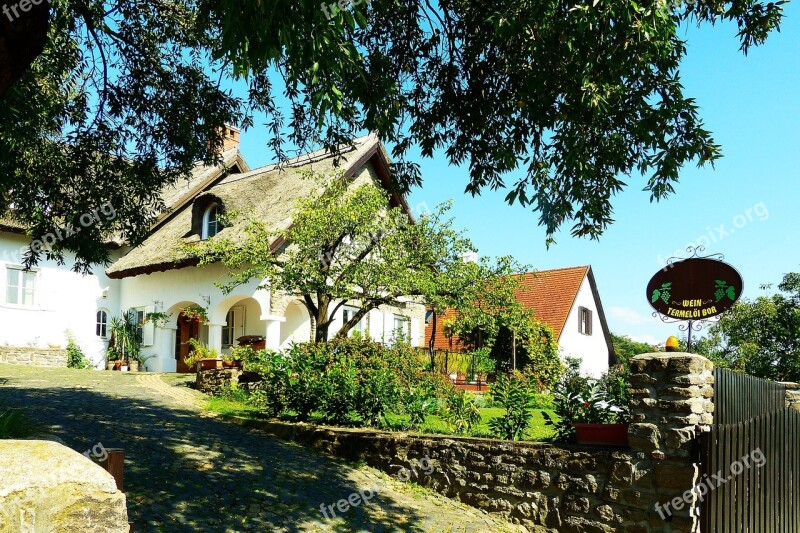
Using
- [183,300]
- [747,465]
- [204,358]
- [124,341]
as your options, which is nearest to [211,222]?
[183,300]

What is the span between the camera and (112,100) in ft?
31.8

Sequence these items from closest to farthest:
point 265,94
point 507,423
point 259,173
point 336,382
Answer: point 507,423 < point 265,94 < point 336,382 < point 259,173

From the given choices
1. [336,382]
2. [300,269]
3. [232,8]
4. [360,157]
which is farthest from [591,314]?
[232,8]

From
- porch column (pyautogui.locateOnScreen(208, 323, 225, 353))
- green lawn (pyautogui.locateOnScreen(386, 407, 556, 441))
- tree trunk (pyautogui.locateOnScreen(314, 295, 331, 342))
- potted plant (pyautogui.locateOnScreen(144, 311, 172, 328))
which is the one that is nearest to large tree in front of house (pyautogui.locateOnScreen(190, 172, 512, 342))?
tree trunk (pyautogui.locateOnScreen(314, 295, 331, 342))

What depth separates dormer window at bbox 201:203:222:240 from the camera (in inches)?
789

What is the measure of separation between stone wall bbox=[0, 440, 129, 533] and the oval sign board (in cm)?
853

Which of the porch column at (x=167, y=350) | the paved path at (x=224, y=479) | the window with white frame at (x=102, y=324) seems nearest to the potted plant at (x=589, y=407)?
the paved path at (x=224, y=479)

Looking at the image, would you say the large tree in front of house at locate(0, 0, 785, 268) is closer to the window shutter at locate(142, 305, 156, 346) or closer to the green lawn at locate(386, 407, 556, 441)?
the green lawn at locate(386, 407, 556, 441)

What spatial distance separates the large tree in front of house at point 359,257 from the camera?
13.5 meters

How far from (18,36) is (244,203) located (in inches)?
607

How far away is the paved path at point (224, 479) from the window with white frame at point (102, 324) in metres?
11.2

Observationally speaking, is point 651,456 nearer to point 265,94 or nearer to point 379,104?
point 379,104

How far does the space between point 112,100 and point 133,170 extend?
1.08 m

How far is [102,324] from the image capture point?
874 inches
